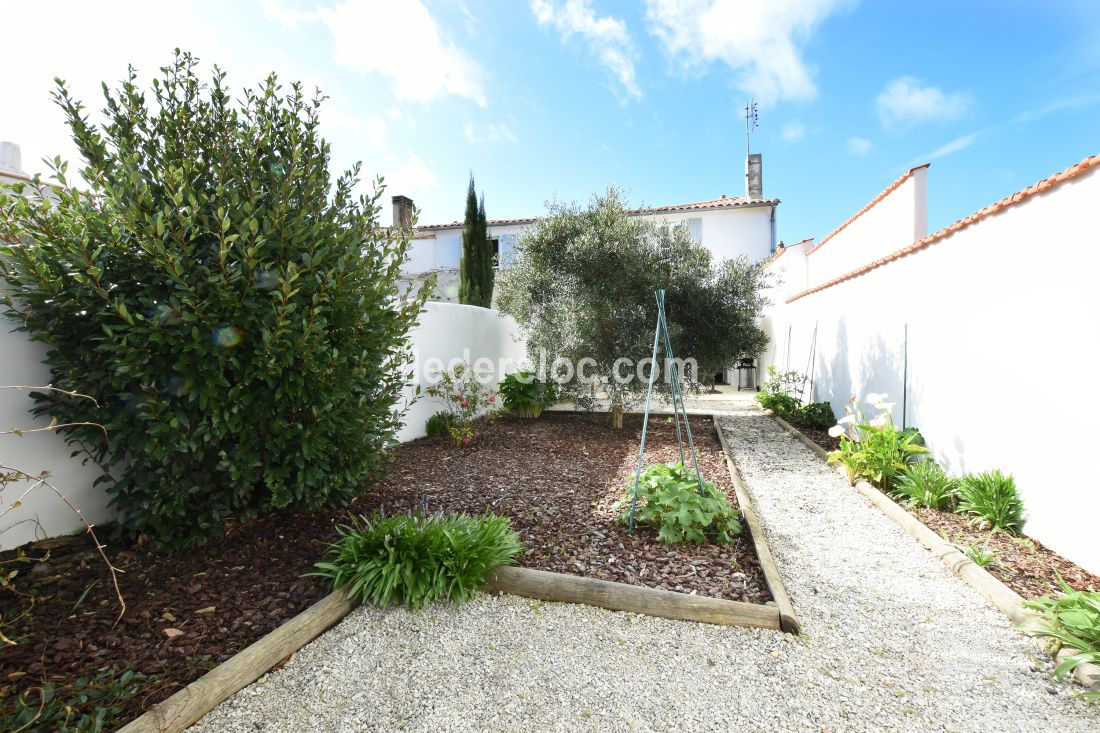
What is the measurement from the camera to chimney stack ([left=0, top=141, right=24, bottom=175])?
20.9 ft

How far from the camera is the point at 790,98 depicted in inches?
316

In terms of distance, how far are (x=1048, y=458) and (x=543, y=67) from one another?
7383 millimetres

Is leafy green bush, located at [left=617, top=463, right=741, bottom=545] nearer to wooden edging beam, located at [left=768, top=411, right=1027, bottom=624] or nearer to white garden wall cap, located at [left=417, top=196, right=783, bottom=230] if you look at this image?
wooden edging beam, located at [left=768, top=411, right=1027, bottom=624]

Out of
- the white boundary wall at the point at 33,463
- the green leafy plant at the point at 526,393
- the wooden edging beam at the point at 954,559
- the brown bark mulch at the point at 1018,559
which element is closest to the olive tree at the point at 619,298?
the green leafy plant at the point at 526,393

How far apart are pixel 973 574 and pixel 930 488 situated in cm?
140

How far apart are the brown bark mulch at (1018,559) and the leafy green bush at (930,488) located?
13cm

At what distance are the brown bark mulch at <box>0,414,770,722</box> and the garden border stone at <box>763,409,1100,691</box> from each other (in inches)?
48.2

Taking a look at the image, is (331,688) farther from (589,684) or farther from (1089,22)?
(1089,22)

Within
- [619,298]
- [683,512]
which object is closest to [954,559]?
[683,512]

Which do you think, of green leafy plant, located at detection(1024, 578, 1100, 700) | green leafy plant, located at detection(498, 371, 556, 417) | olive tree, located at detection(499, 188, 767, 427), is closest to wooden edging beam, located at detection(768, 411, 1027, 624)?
green leafy plant, located at detection(1024, 578, 1100, 700)

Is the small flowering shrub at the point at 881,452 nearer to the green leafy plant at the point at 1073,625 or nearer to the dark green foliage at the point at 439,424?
the green leafy plant at the point at 1073,625

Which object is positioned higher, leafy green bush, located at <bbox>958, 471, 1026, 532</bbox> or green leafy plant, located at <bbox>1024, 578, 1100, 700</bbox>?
leafy green bush, located at <bbox>958, 471, 1026, 532</bbox>

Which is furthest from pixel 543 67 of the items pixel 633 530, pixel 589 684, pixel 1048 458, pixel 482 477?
pixel 589 684

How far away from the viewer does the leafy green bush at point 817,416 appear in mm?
8078
